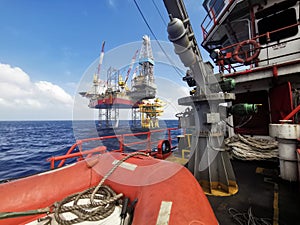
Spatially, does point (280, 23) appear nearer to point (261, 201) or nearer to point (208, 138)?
point (208, 138)

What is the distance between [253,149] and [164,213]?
5196 millimetres

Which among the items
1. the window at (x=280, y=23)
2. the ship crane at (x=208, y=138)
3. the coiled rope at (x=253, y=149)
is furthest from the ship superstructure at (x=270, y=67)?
the ship crane at (x=208, y=138)

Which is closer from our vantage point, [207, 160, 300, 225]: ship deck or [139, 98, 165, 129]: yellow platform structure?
[207, 160, 300, 225]: ship deck

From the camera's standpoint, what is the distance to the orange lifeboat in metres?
1.30

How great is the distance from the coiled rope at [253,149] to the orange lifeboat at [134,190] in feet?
14.0

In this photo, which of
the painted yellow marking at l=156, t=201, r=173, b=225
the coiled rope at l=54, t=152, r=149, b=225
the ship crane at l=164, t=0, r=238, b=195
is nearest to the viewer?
the painted yellow marking at l=156, t=201, r=173, b=225

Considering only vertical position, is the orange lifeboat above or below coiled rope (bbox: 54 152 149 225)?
above

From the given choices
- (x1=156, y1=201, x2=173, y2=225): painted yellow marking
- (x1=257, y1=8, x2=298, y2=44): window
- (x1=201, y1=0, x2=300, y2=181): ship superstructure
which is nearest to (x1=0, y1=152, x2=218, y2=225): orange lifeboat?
(x1=156, y1=201, x2=173, y2=225): painted yellow marking

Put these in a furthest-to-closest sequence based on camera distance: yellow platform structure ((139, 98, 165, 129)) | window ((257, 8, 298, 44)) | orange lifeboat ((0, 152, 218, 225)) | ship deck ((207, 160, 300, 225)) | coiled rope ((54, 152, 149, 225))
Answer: yellow platform structure ((139, 98, 165, 129)) → window ((257, 8, 298, 44)) → ship deck ((207, 160, 300, 225)) → coiled rope ((54, 152, 149, 225)) → orange lifeboat ((0, 152, 218, 225))

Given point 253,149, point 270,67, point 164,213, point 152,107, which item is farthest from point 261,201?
point 152,107

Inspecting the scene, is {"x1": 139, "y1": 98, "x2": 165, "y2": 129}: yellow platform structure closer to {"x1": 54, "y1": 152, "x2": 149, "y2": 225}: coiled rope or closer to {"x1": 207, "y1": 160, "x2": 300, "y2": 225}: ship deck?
{"x1": 207, "y1": 160, "x2": 300, "y2": 225}: ship deck

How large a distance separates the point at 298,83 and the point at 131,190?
6.65 metres

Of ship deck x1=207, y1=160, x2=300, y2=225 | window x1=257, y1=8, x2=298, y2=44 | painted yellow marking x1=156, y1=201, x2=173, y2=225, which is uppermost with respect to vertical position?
window x1=257, y1=8, x2=298, y2=44

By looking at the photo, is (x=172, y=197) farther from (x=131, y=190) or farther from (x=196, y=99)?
(x=196, y=99)
